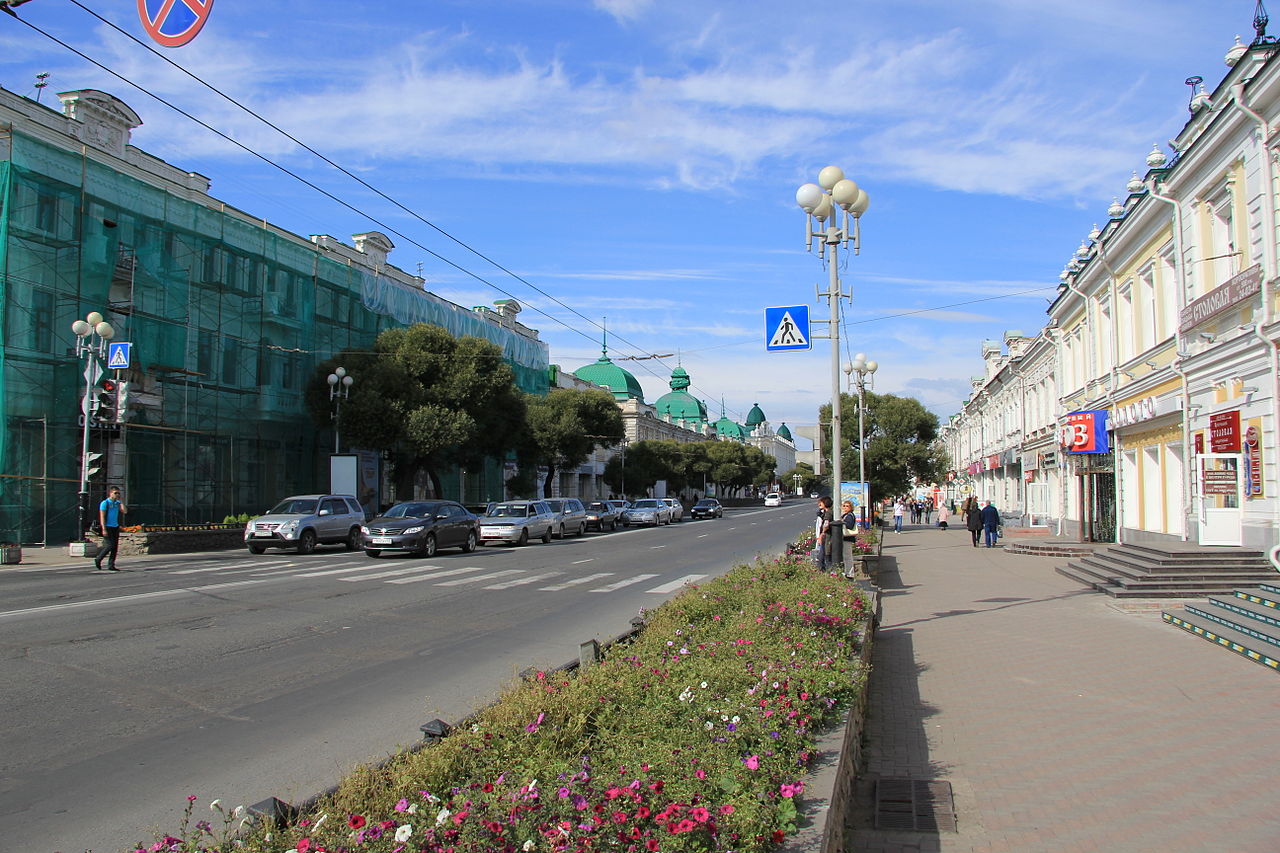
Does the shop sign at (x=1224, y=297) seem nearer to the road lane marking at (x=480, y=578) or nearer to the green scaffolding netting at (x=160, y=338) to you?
the road lane marking at (x=480, y=578)

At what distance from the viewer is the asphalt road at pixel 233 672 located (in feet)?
16.5

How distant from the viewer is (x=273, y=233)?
3625 centimetres

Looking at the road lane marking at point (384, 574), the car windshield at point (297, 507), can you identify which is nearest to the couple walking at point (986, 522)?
the road lane marking at point (384, 574)

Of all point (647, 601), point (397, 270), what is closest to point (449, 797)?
point (647, 601)

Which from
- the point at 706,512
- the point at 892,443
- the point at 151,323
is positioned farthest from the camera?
the point at 706,512

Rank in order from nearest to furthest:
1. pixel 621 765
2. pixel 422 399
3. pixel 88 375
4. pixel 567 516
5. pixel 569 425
→ pixel 621 765, pixel 88 375, pixel 567 516, pixel 422 399, pixel 569 425

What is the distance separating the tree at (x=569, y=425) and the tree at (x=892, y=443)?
16470 millimetres

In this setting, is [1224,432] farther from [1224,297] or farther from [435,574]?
[435,574]

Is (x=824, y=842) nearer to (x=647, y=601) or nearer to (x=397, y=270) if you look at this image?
(x=647, y=601)

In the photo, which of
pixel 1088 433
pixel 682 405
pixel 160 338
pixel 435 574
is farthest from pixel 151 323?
pixel 682 405

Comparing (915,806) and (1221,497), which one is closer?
(915,806)

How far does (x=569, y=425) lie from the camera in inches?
2064

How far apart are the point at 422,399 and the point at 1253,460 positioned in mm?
29156

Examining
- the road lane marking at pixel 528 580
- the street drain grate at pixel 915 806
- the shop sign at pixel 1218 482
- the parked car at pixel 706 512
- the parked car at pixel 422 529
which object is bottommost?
the parked car at pixel 706 512
